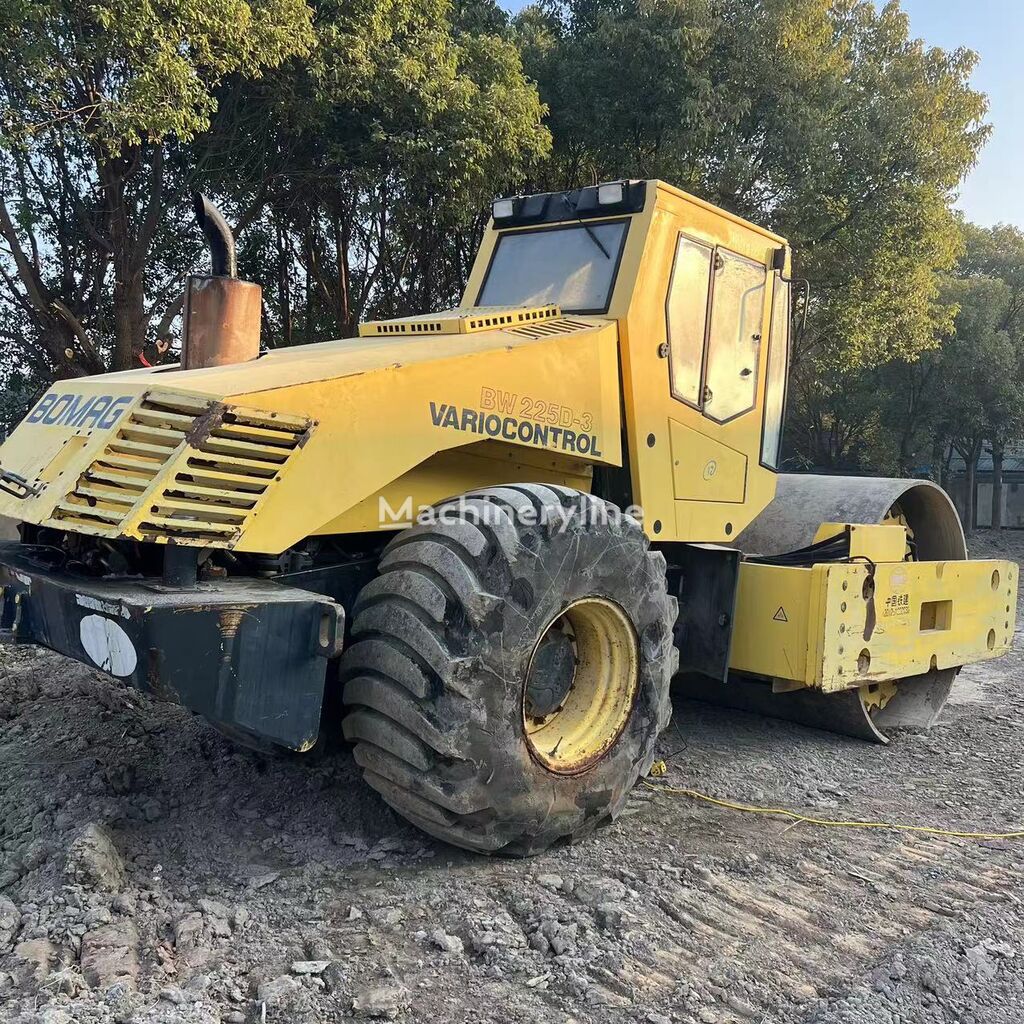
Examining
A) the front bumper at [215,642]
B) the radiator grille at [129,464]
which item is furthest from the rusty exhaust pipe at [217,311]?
the front bumper at [215,642]

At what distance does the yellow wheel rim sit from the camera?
152 inches

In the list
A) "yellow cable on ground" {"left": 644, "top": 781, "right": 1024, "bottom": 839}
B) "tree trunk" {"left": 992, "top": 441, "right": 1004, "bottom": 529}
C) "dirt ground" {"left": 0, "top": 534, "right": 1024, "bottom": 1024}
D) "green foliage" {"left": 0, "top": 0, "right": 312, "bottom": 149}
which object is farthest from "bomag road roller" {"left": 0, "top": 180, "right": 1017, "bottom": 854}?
"tree trunk" {"left": 992, "top": 441, "right": 1004, "bottom": 529}

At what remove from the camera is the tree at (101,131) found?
8367 millimetres

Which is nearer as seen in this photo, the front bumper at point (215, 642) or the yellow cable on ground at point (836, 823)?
the front bumper at point (215, 642)

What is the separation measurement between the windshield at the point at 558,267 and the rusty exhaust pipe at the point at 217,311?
147 centimetres

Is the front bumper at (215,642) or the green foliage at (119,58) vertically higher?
the green foliage at (119,58)

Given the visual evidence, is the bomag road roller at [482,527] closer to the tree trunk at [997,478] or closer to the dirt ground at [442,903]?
the dirt ground at [442,903]

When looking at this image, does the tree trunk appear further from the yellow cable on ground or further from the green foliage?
the yellow cable on ground

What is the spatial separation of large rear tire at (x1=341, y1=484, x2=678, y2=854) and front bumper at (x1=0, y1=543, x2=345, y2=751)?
0.29m

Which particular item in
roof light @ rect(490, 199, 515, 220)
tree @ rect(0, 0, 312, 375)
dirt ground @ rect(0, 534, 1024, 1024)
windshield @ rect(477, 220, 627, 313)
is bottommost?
dirt ground @ rect(0, 534, 1024, 1024)

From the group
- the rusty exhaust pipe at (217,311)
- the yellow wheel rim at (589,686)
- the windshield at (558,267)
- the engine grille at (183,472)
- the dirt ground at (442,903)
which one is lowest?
the dirt ground at (442,903)

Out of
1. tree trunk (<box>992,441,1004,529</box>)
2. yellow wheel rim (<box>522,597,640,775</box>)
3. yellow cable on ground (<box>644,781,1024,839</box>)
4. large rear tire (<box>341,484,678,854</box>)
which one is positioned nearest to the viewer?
large rear tire (<box>341,484,678,854</box>)

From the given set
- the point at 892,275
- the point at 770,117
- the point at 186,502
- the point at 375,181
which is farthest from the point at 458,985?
the point at 892,275

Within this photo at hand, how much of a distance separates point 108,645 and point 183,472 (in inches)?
23.0
